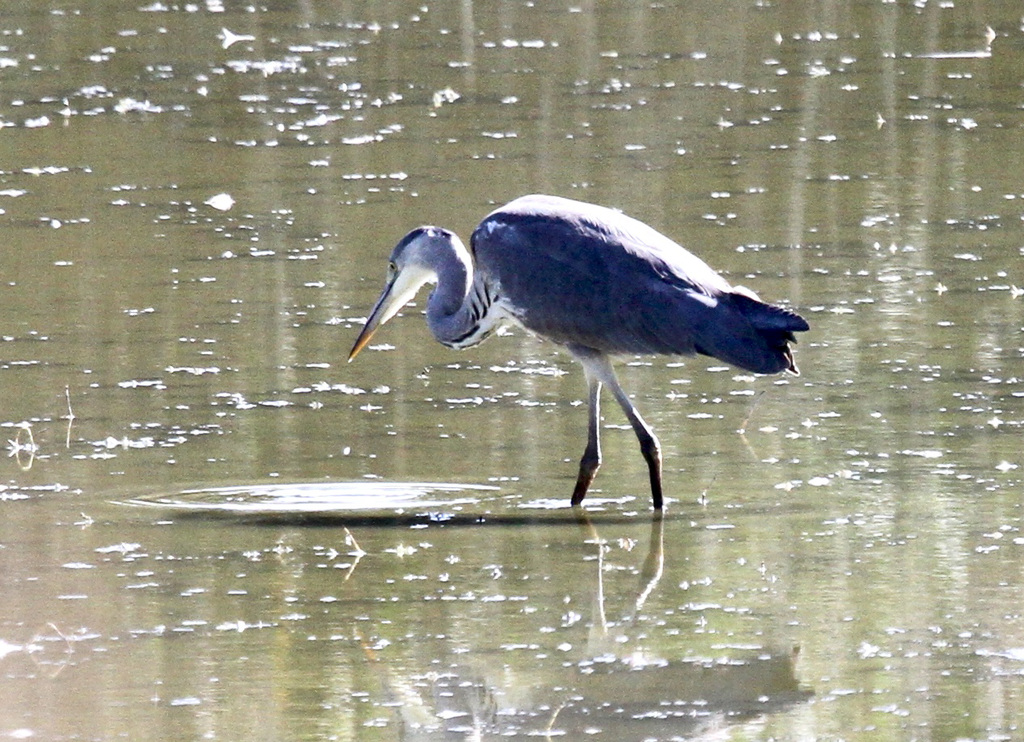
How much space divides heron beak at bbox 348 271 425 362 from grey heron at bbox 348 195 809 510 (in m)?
0.50

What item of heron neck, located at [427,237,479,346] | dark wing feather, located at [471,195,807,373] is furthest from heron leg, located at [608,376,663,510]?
heron neck, located at [427,237,479,346]

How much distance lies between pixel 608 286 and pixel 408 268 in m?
1.18

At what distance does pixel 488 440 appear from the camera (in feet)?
29.3

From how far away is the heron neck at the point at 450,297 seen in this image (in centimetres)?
902

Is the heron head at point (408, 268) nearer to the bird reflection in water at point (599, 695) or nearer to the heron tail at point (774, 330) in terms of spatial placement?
the heron tail at point (774, 330)

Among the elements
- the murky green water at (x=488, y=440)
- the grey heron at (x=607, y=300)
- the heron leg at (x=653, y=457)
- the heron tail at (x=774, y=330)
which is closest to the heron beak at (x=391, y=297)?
the murky green water at (x=488, y=440)

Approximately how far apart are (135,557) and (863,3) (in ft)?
59.9

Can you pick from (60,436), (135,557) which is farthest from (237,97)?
(135,557)

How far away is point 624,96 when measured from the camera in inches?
716

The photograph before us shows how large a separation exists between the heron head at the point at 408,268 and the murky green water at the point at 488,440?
0.39 m

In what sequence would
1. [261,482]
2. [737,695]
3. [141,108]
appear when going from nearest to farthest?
[737,695] < [261,482] < [141,108]

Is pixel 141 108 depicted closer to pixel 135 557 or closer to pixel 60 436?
pixel 60 436

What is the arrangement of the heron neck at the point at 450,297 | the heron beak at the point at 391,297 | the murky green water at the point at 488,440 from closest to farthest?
the murky green water at the point at 488,440 < the heron neck at the point at 450,297 < the heron beak at the point at 391,297

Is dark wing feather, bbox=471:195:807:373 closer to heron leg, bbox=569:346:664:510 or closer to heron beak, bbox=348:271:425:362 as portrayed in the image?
heron leg, bbox=569:346:664:510
